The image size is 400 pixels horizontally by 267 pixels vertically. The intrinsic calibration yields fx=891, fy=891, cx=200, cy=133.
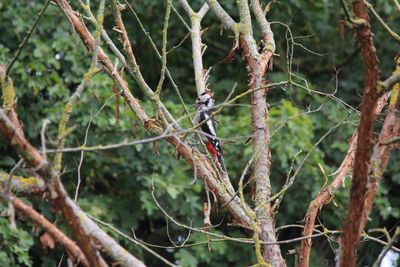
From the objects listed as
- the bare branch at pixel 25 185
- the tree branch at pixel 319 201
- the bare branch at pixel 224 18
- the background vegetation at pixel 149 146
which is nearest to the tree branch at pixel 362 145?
the tree branch at pixel 319 201

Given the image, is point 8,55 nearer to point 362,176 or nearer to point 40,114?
point 40,114

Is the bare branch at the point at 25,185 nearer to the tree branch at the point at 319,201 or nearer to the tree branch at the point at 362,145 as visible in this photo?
the tree branch at the point at 362,145

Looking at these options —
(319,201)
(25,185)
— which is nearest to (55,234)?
(25,185)

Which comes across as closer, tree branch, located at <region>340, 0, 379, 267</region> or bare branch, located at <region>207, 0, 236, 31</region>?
tree branch, located at <region>340, 0, 379, 267</region>

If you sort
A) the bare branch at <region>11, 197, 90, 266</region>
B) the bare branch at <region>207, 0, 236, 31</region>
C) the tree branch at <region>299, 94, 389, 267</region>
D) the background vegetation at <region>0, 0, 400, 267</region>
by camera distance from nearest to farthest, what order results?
the bare branch at <region>11, 197, 90, 266</region> < the tree branch at <region>299, 94, 389, 267</region> < the bare branch at <region>207, 0, 236, 31</region> < the background vegetation at <region>0, 0, 400, 267</region>

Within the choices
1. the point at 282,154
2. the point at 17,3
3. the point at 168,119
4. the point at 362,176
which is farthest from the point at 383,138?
the point at 17,3

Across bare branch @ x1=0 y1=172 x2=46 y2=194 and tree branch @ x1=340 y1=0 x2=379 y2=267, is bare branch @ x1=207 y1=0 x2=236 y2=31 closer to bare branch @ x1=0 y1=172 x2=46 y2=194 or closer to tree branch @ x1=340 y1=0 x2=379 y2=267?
tree branch @ x1=340 y1=0 x2=379 y2=267

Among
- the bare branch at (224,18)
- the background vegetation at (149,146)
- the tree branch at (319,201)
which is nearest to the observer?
the tree branch at (319,201)

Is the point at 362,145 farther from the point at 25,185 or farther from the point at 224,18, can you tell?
the point at 224,18

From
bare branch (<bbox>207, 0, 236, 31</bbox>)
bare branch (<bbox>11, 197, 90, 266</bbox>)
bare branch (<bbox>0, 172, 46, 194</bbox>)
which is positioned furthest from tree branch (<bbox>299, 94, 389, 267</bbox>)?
bare branch (<bbox>0, 172, 46, 194</bbox>)

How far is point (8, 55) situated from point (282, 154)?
2268 mm

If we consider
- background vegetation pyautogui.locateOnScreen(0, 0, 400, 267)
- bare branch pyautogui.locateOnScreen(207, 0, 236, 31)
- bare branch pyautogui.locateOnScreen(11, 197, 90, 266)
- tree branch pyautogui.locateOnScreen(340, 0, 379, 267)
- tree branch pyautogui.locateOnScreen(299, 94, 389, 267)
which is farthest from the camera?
background vegetation pyautogui.locateOnScreen(0, 0, 400, 267)

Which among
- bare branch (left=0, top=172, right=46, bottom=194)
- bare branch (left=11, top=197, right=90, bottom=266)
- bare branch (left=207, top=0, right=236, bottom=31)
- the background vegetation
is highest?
bare branch (left=207, top=0, right=236, bottom=31)

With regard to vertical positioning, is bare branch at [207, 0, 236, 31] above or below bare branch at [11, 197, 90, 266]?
above
